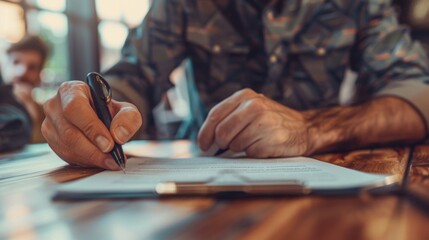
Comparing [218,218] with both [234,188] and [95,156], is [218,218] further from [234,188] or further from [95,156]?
[95,156]

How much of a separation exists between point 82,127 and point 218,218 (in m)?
0.28

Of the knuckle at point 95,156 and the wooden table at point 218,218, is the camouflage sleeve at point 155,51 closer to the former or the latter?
the knuckle at point 95,156

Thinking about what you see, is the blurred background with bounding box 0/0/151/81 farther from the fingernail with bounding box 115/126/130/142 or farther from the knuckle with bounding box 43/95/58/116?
the fingernail with bounding box 115/126/130/142

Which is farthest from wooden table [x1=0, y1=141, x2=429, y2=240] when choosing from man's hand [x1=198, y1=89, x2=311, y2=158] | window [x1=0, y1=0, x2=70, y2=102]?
window [x1=0, y1=0, x2=70, y2=102]

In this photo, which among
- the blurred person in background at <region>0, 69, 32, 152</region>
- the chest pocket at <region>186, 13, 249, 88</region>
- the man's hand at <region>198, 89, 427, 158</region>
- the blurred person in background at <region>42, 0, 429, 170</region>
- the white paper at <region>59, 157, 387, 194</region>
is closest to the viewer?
the white paper at <region>59, 157, 387, 194</region>

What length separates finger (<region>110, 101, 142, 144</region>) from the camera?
1.56 ft

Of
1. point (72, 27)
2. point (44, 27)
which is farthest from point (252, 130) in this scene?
point (72, 27)

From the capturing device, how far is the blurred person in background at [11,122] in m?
0.79

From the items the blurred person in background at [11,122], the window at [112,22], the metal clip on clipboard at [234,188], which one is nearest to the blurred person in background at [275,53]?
the blurred person in background at [11,122]

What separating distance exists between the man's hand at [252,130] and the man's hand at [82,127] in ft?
0.37

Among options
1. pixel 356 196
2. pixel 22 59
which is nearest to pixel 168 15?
pixel 356 196

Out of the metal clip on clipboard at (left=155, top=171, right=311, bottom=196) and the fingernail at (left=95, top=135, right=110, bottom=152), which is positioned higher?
the metal clip on clipboard at (left=155, top=171, right=311, bottom=196)

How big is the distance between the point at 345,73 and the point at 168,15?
1.53 feet

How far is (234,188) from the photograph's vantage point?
0.32m
